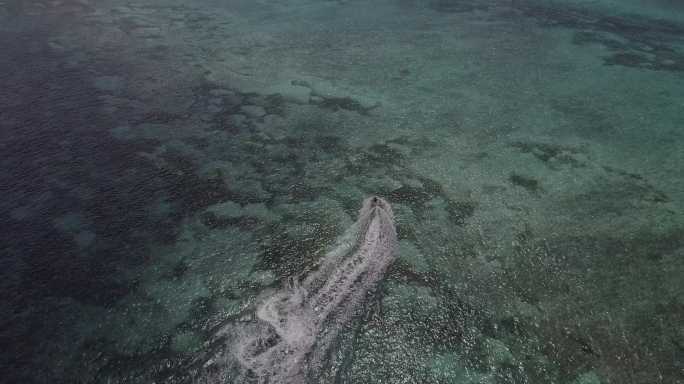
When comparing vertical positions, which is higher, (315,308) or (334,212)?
(334,212)

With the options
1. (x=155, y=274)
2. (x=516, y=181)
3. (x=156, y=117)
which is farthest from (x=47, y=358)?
(x=516, y=181)

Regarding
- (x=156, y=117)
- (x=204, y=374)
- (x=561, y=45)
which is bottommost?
(x=204, y=374)

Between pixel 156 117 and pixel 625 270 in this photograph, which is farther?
pixel 156 117

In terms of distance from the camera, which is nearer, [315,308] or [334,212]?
[315,308]

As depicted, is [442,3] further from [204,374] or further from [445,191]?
[204,374]

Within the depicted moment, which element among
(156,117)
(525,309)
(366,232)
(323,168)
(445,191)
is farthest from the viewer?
(156,117)
